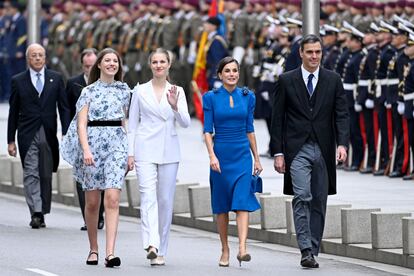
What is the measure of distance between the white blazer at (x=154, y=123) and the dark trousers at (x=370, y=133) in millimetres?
9992

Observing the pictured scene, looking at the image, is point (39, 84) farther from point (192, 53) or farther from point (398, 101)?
point (192, 53)

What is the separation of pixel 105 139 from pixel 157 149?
449 millimetres

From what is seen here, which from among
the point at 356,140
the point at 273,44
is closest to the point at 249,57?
the point at 273,44

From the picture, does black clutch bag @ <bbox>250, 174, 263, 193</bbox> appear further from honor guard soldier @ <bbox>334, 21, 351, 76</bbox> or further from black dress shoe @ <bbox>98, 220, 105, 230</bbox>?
honor guard soldier @ <bbox>334, 21, 351, 76</bbox>

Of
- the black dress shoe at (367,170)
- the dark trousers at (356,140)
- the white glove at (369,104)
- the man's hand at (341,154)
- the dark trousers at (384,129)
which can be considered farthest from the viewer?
the dark trousers at (356,140)

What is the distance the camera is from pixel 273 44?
29.0 metres

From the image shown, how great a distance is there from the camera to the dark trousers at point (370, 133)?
26312mm

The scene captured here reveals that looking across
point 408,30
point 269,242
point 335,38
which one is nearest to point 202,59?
point 335,38

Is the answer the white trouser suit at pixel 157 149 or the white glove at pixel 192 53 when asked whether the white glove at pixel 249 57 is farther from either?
the white trouser suit at pixel 157 149

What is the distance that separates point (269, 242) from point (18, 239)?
8.01 ft

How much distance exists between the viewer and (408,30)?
2458 cm

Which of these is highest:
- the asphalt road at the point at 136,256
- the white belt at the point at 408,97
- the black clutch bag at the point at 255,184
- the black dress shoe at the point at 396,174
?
the white belt at the point at 408,97

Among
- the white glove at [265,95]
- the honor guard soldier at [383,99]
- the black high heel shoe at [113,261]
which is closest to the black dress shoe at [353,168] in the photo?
the honor guard soldier at [383,99]

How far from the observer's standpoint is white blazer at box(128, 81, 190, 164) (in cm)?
1650
